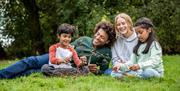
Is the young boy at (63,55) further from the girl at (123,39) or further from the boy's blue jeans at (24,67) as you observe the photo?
the girl at (123,39)

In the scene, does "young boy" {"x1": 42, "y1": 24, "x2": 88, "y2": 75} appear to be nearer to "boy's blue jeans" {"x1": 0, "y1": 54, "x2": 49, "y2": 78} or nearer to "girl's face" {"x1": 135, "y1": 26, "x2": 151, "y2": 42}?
"boy's blue jeans" {"x1": 0, "y1": 54, "x2": 49, "y2": 78}

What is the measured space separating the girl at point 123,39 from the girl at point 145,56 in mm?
292

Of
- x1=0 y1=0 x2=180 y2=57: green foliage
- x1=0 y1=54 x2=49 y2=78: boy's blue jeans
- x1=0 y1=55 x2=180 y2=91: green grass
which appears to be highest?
x1=0 y1=0 x2=180 y2=57: green foliage

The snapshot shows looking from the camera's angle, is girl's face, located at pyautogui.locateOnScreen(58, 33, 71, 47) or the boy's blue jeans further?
girl's face, located at pyautogui.locateOnScreen(58, 33, 71, 47)

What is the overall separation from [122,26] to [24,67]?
5.97ft

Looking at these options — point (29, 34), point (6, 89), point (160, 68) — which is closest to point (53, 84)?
point (6, 89)

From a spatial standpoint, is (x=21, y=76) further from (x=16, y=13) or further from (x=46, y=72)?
→ (x=16, y=13)

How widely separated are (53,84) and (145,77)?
1490mm

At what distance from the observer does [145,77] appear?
785 centimetres

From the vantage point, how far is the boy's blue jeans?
330 inches

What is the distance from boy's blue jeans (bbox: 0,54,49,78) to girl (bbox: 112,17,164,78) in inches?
63.5

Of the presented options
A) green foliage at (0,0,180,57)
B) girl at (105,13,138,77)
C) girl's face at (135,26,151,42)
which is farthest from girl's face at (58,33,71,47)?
green foliage at (0,0,180,57)

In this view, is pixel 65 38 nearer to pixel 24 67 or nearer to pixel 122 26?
pixel 24 67

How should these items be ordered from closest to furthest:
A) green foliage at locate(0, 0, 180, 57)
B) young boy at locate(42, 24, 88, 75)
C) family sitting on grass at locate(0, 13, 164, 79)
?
1. family sitting on grass at locate(0, 13, 164, 79)
2. young boy at locate(42, 24, 88, 75)
3. green foliage at locate(0, 0, 180, 57)
